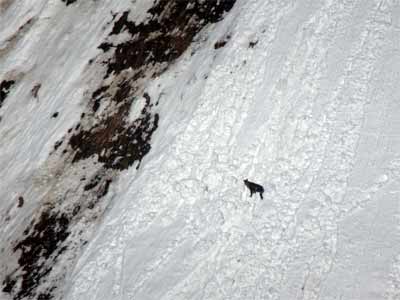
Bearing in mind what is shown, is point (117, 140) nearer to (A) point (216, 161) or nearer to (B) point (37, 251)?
(A) point (216, 161)

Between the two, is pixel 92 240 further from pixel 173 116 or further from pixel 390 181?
pixel 390 181

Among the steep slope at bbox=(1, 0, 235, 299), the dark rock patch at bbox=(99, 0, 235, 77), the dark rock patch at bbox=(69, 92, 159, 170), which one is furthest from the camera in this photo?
the dark rock patch at bbox=(99, 0, 235, 77)

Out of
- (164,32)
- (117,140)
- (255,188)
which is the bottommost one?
(255,188)

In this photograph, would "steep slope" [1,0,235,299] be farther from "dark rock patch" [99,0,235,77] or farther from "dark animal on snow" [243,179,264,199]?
"dark animal on snow" [243,179,264,199]

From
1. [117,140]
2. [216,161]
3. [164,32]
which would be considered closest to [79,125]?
[117,140]

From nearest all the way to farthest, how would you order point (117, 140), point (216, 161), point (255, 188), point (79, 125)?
1. point (255, 188)
2. point (216, 161)
3. point (117, 140)
4. point (79, 125)

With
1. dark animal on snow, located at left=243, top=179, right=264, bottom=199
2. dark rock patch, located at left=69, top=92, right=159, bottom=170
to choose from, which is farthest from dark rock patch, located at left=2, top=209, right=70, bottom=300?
dark animal on snow, located at left=243, top=179, right=264, bottom=199

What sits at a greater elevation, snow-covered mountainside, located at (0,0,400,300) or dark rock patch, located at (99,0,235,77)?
dark rock patch, located at (99,0,235,77)

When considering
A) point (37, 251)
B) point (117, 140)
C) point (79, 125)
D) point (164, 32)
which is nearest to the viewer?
point (37, 251)
